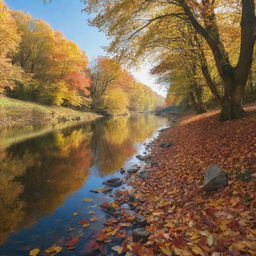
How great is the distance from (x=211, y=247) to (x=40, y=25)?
36856 millimetres

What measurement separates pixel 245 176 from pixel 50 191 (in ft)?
18.2

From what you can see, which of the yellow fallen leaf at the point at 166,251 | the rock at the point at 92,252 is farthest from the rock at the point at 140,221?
the yellow fallen leaf at the point at 166,251

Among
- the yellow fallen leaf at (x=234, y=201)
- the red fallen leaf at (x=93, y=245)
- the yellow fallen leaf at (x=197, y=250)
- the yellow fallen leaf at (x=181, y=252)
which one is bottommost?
the red fallen leaf at (x=93, y=245)

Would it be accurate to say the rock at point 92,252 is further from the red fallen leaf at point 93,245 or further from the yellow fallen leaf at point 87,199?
the yellow fallen leaf at point 87,199

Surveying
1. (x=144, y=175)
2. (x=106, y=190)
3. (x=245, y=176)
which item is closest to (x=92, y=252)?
(x=106, y=190)

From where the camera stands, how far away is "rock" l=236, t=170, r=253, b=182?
180 inches

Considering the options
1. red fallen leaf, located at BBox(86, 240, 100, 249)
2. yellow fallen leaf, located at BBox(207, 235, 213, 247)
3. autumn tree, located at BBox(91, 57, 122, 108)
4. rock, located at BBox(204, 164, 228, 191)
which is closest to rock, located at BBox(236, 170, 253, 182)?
rock, located at BBox(204, 164, 228, 191)

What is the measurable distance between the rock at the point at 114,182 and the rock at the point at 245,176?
12.6 ft

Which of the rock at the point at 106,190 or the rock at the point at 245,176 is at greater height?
the rock at the point at 245,176

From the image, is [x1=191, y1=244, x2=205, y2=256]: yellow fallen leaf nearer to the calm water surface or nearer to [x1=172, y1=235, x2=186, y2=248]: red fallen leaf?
[x1=172, y1=235, x2=186, y2=248]: red fallen leaf

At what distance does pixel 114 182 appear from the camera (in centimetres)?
739

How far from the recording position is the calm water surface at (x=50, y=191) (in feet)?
14.1

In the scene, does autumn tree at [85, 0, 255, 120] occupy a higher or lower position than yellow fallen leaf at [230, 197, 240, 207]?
higher

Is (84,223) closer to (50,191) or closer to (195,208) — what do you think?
(50,191)
